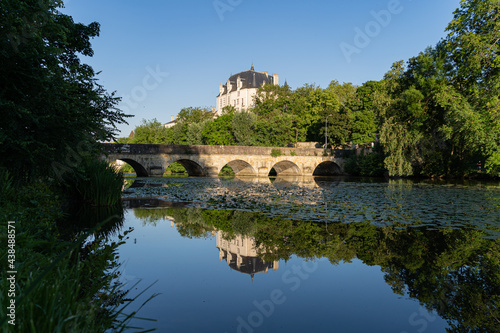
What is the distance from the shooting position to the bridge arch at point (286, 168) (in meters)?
37.5

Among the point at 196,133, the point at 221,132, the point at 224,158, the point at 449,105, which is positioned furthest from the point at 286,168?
the point at 449,105

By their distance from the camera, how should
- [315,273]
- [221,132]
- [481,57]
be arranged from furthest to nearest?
[221,132] → [481,57] → [315,273]

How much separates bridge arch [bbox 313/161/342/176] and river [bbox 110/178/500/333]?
102ft

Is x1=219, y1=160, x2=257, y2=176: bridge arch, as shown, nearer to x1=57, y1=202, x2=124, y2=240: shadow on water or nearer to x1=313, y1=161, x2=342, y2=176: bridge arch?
x1=313, y1=161, x2=342, y2=176: bridge arch

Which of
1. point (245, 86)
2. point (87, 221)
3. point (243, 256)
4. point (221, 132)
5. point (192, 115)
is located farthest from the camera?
point (245, 86)

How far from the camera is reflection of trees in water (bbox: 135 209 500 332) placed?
121 inches

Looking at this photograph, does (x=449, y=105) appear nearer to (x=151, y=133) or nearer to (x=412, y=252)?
(x=412, y=252)

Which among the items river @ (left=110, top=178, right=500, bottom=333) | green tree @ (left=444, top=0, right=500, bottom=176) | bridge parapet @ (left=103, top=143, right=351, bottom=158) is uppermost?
green tree @ (left=444, top=0, right=500, bottom=176)

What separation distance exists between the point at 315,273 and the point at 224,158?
2840 cm

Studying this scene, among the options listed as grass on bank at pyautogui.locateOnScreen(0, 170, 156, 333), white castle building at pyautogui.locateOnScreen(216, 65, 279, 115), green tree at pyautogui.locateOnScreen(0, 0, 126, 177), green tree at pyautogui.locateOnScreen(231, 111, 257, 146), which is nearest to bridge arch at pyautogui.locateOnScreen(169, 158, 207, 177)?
green tree at pyautogui.locateOnScreen(231, 111, 257, 146)

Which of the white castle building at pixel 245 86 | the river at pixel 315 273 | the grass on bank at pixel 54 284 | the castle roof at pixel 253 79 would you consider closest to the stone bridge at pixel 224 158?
the river at pixel 315 273

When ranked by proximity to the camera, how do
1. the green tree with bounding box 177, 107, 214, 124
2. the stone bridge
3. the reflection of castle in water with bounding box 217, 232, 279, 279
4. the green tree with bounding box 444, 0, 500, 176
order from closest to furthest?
the reflection of castle in water with bounding box 217, 232, 279, 279 → the green tree with bounding box 444, 0, 500, 176 → the stone bridge → the green tree with bounding box 177, 107, 214, 124

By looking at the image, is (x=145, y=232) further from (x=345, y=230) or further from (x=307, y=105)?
(x=307, y=105)

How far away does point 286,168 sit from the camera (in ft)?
129
